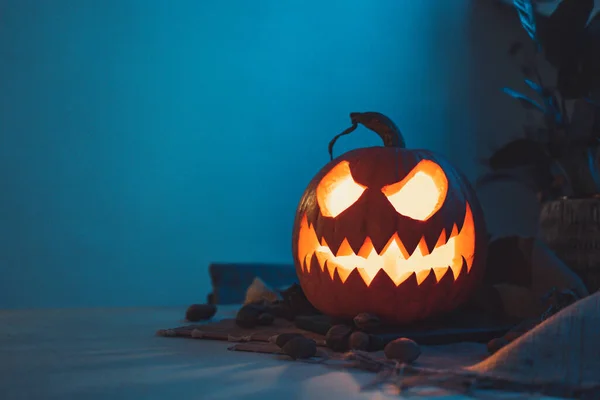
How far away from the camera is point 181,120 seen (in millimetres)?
1998

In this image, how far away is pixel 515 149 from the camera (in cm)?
148

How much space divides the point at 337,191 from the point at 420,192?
135 mm

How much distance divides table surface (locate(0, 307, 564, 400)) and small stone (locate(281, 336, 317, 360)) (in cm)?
2

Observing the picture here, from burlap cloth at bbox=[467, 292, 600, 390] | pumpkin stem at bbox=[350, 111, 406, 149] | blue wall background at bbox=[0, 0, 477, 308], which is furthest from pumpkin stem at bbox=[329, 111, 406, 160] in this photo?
blue wall background at bbox=[0, 0, 477, 308]

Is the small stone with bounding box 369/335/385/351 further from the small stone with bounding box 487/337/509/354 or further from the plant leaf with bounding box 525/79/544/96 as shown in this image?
the plant leaf with bounding box 525/79/544/96

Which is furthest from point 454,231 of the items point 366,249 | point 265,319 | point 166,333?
point 166,333

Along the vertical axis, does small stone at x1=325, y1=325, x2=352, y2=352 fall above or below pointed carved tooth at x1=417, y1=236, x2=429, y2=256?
below

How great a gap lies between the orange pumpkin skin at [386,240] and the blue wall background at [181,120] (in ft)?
3.22

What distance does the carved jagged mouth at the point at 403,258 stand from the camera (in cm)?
96

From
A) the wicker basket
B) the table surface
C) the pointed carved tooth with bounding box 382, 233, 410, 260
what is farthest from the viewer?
the wicker basket

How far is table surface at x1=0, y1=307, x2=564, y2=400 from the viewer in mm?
604

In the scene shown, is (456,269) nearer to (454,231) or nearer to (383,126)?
(454,231)

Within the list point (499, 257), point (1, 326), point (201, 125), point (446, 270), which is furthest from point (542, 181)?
point (1, 326)

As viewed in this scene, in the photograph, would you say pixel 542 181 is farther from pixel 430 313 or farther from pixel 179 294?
pixel 179 294
